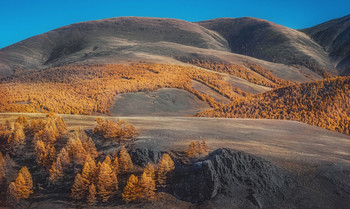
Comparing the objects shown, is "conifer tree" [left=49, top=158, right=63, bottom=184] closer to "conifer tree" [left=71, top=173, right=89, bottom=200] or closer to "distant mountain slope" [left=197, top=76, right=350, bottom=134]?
"conifer tree" [left=71, top=173, right=89, bottom=200]

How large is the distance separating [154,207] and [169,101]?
1538 inches

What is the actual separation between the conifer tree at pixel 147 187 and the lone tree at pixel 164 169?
2.63 feet

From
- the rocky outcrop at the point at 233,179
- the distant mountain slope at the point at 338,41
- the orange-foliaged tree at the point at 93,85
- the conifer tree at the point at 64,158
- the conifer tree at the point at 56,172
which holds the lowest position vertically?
the rocky outcrop at the point at 233,179

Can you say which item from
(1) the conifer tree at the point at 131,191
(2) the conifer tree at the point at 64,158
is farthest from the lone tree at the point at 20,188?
(1) the conifer tree at the point at 131,191

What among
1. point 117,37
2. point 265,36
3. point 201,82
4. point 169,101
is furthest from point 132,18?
point 169,101

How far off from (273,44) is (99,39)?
3597 inches

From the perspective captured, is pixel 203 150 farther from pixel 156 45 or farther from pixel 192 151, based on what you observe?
pixel 156 45

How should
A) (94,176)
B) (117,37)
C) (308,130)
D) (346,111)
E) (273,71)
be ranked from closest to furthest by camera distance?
(94,176) < (308,130) < (346,111) < (273,71) < (117,37)

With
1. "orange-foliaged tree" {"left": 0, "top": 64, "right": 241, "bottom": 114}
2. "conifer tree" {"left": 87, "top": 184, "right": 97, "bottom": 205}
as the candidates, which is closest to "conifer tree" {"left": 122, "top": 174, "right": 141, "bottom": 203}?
"conifer tree" {"left": 87, "top": 184, "right": 97, "bottom": 205}

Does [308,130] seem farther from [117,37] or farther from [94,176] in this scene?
[117,37]

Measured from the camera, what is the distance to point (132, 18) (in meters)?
182

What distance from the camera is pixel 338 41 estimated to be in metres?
138

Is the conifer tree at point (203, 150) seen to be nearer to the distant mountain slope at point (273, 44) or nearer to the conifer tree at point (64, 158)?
the conifer tree at point (64, 158)

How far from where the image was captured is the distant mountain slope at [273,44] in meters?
119
